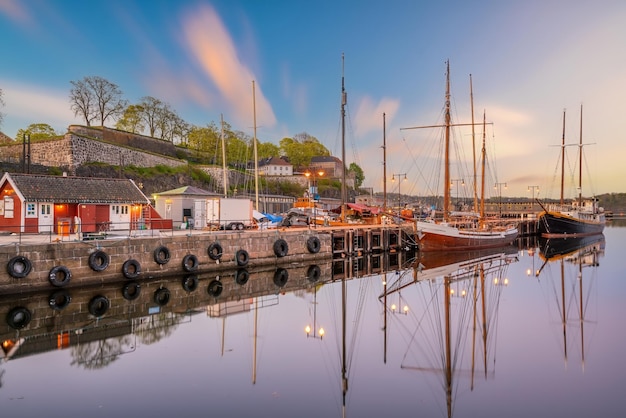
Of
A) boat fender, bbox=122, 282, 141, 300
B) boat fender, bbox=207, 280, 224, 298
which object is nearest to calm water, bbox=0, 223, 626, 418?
boat fender, bbox=207, 280, 224, 298

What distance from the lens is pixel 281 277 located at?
2595cm

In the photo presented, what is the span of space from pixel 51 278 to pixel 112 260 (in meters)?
2.83

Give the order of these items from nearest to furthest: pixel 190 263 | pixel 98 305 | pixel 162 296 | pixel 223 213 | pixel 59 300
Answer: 1. pixel 98 305
2. pixel 59 300
3. pixel 162 296
4. pixel 190 263
5. pixel 223 213

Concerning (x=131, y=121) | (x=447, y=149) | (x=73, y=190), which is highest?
(x=131, y=121)

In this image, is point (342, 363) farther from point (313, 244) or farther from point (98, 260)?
point (313, 244)

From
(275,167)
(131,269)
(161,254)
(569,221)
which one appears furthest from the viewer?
(275,167)

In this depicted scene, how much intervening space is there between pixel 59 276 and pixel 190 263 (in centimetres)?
658

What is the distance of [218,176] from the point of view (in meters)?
77.4

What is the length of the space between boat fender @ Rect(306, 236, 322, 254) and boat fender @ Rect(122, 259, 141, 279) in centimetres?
1265

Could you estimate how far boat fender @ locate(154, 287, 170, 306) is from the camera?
1900 cm

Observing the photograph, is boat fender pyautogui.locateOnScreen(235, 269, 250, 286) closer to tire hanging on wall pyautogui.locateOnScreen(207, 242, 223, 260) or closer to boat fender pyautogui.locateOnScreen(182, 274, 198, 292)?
tire hanging on wall pyautogui.locateOnScreen(207, 242, 223, 260)

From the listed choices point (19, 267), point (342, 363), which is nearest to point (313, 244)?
point (19, 267)

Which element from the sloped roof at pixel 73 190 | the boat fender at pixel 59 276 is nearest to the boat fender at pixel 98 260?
the boat fender at pixel 59 276

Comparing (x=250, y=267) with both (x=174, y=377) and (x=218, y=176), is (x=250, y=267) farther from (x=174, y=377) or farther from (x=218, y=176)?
(x=218, y=176)
